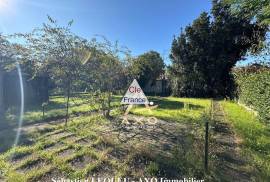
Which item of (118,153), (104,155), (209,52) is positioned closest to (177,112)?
(118,153)

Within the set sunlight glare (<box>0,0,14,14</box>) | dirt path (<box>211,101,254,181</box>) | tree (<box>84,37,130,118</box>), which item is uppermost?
sunlight glare (<box>0,0,14,14</box>)

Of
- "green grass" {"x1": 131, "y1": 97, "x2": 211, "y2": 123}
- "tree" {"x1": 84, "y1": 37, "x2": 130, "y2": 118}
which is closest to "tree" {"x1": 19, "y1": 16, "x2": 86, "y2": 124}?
"tree" {"x1": 84, "y1": 37, "x2": 130, "y2": 118}

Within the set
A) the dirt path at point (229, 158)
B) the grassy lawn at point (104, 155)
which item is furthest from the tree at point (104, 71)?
the dirt path at point (229, 158)

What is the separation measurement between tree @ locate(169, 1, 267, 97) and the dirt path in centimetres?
1681

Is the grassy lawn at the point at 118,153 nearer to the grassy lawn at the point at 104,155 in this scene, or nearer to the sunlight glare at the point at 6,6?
the grassy lawn at the point at 104,155

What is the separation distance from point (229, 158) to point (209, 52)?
64.2 feet

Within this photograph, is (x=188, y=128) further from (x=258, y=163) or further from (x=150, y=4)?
(x=150, y=4)

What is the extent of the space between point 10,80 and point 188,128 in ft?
40.6

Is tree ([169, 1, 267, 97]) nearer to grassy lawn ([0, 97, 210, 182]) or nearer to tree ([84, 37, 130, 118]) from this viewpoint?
tree ([84, 37, 130, 118])

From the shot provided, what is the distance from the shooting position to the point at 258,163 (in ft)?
14.4

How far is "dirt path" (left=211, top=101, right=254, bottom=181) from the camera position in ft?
12.6

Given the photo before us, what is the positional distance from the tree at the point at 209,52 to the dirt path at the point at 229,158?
16.8m

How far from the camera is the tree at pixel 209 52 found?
22.0 meters

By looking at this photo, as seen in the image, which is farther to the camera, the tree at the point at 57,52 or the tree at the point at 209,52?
the tree at the point at 209,52
